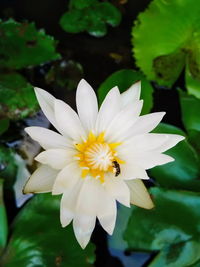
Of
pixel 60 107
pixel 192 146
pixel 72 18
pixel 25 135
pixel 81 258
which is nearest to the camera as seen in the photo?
pixel 60 107

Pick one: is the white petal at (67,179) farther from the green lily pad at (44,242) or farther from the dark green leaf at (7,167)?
the dark green leaf at (7,167)

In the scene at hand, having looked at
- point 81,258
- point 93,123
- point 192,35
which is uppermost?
point 192,35

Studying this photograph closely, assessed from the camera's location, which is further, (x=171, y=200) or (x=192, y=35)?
(x=192, y=35)

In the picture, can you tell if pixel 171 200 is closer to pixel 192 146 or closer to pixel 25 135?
pixel 192 146

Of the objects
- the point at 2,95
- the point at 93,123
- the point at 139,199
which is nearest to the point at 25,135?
the point at 2,95

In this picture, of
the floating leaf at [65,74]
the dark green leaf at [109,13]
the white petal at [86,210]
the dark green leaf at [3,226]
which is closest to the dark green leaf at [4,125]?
the dark green leaf at [3,226]

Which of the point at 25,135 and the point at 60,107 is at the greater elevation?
the point at 60,107

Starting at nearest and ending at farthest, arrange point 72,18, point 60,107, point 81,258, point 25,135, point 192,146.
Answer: point 60,107 < point 81,258 < point 192,146 < point 25,135 < point 72,18
